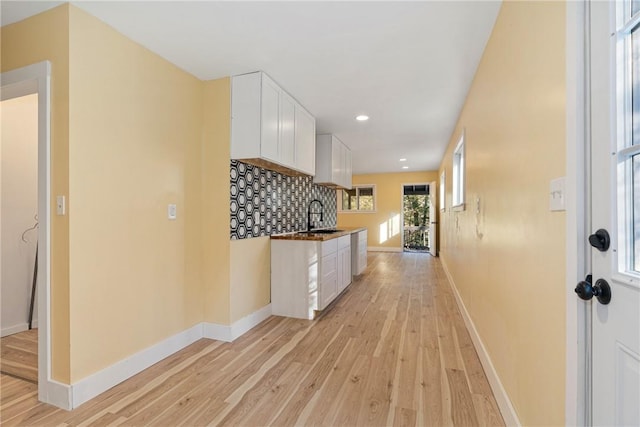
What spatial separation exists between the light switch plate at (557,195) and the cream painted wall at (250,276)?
2.28 m

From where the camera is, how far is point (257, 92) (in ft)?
8.38

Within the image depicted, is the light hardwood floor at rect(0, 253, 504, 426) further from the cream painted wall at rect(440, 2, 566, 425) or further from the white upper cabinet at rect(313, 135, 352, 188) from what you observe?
the white upper cabinet at rect(313, 135, 352, 188)

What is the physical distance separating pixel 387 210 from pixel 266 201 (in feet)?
19.8

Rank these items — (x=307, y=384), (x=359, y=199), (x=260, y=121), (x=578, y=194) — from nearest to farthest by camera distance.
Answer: (x=578, y=194)
(x=307, y=384)
(x=260, y=121)
(x=359, y=199)

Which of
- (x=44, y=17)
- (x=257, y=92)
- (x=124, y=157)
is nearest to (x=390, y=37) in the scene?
(x=257, y=92)

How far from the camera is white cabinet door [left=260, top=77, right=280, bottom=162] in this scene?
259cm

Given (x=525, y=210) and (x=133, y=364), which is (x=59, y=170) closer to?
(x=133, y=364)

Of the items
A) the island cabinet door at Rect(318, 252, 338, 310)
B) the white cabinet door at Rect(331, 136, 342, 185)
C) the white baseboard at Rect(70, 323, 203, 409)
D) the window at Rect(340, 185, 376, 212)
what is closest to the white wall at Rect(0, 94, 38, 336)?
the white baseboard at Rect(70, 323, 203, 409)

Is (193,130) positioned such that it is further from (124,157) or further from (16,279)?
(16,279)

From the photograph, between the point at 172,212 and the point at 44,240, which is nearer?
the point at 44,240

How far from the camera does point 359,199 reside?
902 cm

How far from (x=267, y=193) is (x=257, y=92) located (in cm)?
111

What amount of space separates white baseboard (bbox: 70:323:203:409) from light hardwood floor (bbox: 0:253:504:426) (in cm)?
5

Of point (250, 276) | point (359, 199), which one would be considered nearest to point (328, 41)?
point (250, 276)
